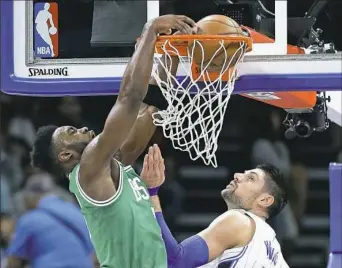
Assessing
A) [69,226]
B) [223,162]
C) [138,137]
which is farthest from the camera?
[223,162]

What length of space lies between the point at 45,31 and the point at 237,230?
4.08 feet

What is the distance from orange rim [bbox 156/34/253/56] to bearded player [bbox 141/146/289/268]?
0.49 meters

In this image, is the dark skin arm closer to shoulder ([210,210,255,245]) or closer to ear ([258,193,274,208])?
shoulder ([210,210,255,245])

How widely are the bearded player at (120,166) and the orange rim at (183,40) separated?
3cm

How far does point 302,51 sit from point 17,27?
123 centimetres

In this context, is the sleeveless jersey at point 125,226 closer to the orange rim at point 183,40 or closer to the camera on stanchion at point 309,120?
the orange rim at point 183,40

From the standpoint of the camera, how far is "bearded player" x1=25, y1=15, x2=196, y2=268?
12.0 feet

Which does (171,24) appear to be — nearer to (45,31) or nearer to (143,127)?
(143,127)

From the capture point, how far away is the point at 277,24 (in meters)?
4.25

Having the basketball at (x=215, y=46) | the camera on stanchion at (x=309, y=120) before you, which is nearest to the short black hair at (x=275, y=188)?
the camera on stanchion at (x=309, y=120)

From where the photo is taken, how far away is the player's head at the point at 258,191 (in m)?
4.75

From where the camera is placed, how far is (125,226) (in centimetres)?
386

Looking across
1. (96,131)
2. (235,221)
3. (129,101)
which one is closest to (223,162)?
(96,131)

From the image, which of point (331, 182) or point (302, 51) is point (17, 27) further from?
point (331, 182)
